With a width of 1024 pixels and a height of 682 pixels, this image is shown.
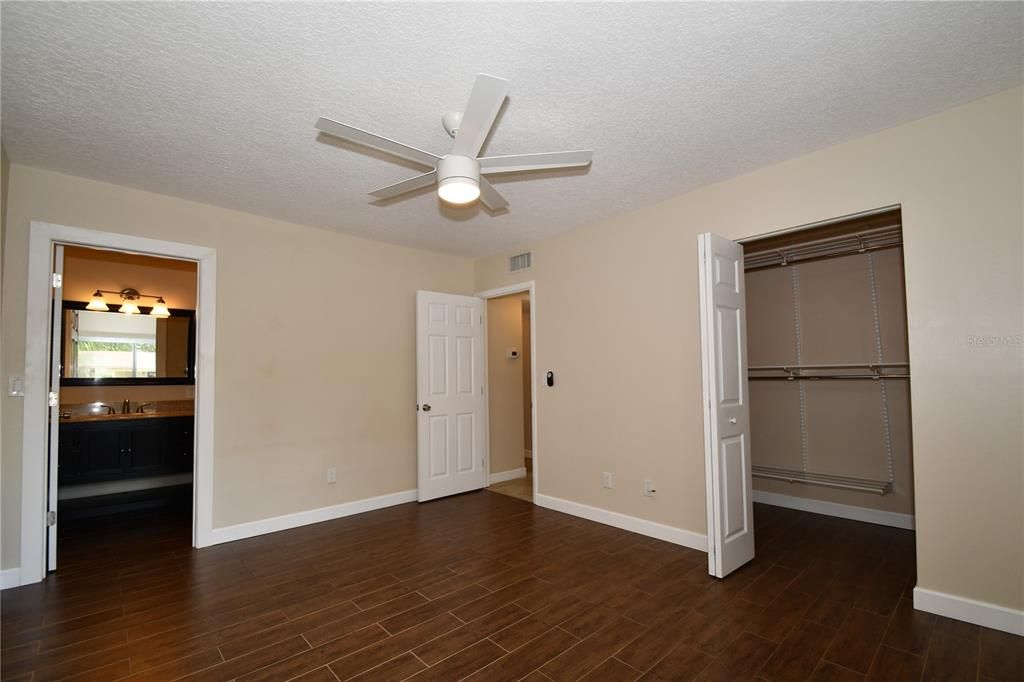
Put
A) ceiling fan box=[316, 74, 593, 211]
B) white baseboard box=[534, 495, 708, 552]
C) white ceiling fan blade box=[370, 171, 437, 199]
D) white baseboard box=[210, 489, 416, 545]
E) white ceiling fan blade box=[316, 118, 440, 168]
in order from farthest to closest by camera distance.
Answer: white baseboard box=[210, 489, 416, 545], white baseboard box=[534, 495, 708, 552], white ceiling fan blade box=[370, 171, 437, 199], ceiling fan box=[316, 74, 593, 211], white ceiling fan blade box=[316, 118, 440, 168]

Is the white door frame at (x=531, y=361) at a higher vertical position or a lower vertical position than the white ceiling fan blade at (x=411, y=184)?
lower

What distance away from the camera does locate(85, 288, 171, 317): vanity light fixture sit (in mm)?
4996

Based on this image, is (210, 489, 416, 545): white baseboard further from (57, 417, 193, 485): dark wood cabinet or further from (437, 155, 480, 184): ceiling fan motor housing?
(437, 155, 480, 184): ceiling fan motor housing

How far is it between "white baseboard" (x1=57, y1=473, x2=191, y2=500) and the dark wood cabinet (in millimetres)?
147

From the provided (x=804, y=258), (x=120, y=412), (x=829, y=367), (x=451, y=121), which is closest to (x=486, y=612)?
(x=451, y=121)

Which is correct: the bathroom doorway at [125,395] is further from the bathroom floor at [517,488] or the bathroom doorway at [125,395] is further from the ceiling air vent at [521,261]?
the ceiling air vent at [521,261]

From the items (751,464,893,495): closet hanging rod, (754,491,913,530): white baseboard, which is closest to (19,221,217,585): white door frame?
(751,464,893,495): closet hanging rod

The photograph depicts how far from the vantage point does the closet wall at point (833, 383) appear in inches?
161

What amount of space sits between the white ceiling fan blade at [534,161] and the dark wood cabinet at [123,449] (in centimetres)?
453

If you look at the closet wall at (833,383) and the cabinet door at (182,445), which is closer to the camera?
the closet wall at (833,383)

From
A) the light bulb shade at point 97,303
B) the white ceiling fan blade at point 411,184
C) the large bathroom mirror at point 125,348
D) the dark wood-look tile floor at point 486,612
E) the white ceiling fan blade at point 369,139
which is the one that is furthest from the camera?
the light bulb shade at point 97,303

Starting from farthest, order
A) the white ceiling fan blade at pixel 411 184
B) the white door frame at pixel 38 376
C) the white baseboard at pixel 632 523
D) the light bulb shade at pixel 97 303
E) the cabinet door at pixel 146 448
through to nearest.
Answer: the light bulb shade at pixel 97 303
the cabinet door at pixel 146 448
the white baseboard at pixel 632 523
the white door frame at pixel 38 376
the white ceiling fan blade at pixel 411 184

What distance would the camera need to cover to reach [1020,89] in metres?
2.40

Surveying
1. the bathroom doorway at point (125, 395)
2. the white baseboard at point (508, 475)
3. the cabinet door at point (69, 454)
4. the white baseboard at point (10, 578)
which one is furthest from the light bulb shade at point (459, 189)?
the cabinet door at point (69, 454)
